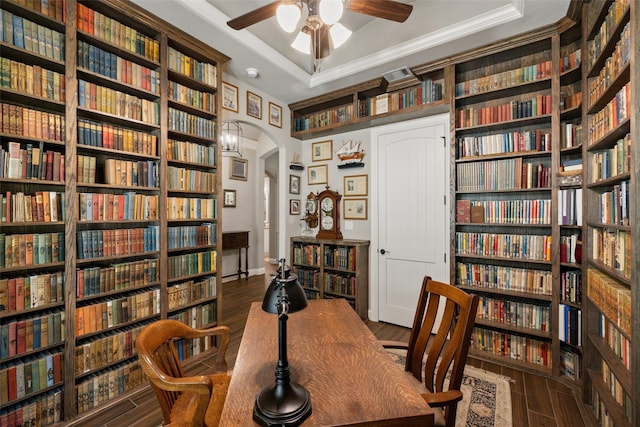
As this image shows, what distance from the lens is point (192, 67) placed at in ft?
8.57

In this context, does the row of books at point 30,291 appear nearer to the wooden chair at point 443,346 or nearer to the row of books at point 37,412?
the row of books at point 37,412

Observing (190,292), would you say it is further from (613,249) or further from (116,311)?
(613,249)

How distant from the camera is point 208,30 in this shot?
239 cm

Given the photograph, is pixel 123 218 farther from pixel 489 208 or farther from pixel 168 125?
pixel 489 208

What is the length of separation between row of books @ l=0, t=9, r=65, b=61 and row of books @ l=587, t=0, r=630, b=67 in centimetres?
322

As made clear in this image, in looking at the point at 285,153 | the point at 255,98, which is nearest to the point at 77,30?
the point at 255,98

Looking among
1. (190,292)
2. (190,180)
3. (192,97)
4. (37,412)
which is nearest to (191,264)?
(190,292)

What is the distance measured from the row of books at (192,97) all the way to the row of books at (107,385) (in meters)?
2.22

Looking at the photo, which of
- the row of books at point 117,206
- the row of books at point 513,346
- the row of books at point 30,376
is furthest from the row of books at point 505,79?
the row of books at point 30,376

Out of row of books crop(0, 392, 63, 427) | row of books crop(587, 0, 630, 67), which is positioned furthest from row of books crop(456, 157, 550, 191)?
row of books crop(0, 392, 63, 427)

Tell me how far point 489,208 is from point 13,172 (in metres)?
3.59

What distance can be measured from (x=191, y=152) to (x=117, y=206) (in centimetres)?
79

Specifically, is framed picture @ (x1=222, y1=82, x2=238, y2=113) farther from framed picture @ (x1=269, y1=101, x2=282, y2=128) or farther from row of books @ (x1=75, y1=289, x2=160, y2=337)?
row of books @ (x1=75, y1=289, x2=160, y2=337)

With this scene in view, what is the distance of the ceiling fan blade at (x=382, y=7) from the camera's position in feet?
5.27
